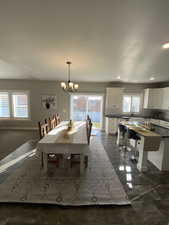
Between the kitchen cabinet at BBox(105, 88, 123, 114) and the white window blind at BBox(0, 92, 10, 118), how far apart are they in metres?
5.35

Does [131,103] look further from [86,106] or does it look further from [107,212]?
[107,212]

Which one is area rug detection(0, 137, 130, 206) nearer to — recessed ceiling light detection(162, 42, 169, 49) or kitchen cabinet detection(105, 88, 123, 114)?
recessed ceiling light detection(162, 42, 169, 49)

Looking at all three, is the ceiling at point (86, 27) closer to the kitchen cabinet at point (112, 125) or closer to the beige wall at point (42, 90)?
the kitchen cabinet at point (112, 125)

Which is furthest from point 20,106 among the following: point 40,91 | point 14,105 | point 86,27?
point 86,27

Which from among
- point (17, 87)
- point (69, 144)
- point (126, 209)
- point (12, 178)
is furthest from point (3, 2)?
point (17, 87)

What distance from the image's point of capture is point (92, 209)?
5.39 ft

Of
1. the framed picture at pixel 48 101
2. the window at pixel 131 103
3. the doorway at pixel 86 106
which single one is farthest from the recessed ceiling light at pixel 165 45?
the framed picture at pixel 48 101

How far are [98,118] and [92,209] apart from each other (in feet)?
15.8

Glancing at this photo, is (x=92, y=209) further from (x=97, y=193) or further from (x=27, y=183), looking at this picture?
(x=27, y=183)

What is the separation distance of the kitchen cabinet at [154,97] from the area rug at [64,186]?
430cm

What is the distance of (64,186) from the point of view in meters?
2.04

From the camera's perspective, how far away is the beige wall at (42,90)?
5.98 meters

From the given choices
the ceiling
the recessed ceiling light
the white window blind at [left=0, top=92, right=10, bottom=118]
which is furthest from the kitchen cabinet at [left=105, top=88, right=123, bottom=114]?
the white window blind at [left=0, top=92, right=10, bottom=118]

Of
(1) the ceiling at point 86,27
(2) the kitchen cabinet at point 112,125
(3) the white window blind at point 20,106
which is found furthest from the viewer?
(3) the white window blind at point 20,106
